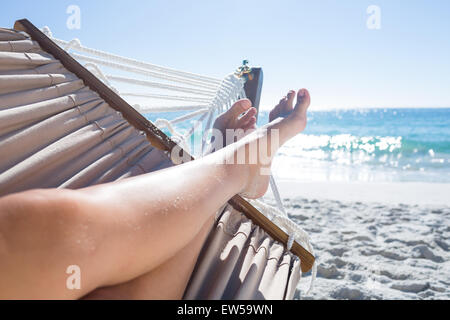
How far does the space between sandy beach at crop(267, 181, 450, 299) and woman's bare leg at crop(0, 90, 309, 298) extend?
761 millimetres

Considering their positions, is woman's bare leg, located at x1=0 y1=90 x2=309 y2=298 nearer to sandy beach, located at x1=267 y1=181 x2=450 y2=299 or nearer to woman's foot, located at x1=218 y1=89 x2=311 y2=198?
woman's foot, located at x1=218 y1=89 x2=311 y2=198

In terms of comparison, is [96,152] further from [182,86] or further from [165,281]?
[182,86]

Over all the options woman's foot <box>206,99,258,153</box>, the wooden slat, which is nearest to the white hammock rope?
woman's foot <box>206,99,258,153</box>

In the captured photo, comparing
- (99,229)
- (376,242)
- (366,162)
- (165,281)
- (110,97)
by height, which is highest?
(110,97)

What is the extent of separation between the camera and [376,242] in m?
1.85

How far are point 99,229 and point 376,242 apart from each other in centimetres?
172

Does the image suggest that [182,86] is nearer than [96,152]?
No

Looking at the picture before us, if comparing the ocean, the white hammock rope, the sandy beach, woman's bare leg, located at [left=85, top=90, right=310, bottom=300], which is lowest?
the ocean

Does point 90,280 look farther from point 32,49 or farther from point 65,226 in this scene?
point 32,49

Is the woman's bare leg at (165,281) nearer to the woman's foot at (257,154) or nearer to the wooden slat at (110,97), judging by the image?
the woman's foot at (257,154)

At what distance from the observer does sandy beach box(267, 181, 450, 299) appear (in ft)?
4.63

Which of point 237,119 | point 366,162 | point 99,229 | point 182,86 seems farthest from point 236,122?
point 366,162
